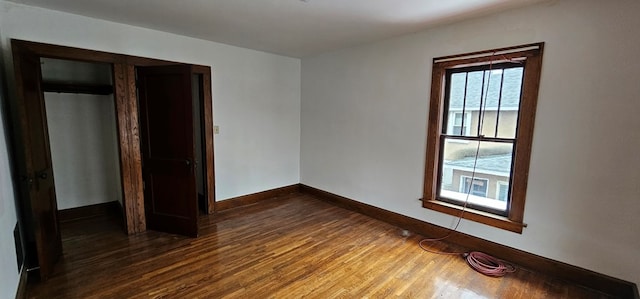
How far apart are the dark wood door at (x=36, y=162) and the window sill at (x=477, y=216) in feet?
12.6

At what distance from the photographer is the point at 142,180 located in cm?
346

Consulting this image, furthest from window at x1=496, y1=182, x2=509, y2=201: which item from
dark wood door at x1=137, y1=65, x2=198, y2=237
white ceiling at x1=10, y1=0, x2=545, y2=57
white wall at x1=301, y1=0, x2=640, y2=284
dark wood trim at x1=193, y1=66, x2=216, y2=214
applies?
dark wood trim at x1=193, y1=66, x2=216, y2=214

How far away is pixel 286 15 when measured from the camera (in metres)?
2.79

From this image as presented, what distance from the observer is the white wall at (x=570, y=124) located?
2.19 meters

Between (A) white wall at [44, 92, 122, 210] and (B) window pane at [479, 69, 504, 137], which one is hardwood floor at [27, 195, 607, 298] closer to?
(A) white wall at [44, 92, 122, 210]

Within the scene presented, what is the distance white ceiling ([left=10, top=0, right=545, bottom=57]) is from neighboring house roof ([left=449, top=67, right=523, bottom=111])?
1.97 feet

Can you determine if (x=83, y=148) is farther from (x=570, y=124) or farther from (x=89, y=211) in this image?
(x=570, y=124)

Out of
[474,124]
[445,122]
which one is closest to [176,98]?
[445,122]

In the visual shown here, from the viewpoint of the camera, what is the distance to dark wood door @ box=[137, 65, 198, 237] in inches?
126

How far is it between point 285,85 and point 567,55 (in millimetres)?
3682

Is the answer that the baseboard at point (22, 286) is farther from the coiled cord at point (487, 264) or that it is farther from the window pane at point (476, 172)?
the window pane at point (476, 172)

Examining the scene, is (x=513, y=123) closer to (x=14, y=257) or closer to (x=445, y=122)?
(x=445, y=122)

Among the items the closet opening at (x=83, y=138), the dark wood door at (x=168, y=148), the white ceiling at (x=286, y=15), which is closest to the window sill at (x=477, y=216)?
the white ceiling at (x=286, y=15)

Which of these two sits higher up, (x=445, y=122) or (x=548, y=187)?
(x=445, y=122)
